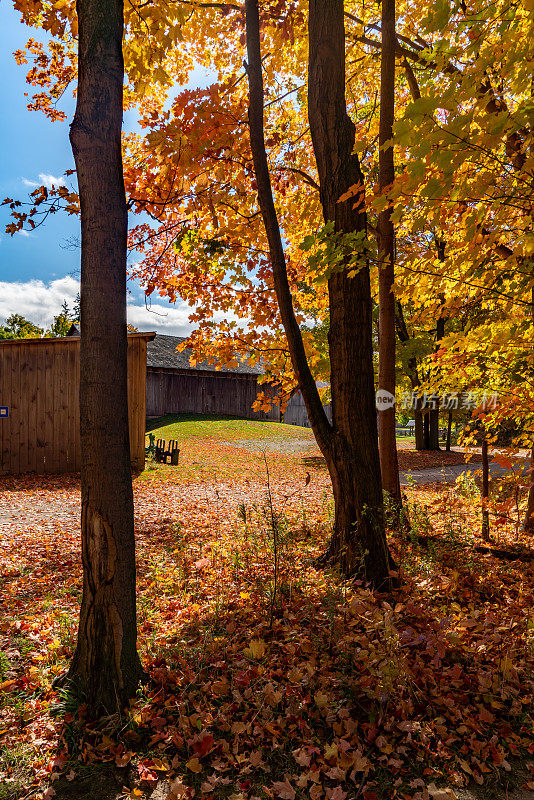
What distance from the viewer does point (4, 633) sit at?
151 inches

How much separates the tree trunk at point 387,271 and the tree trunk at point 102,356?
369 cm

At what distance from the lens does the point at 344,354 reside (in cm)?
469

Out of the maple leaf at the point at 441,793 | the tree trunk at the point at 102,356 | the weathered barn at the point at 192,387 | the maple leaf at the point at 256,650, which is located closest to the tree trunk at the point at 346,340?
the maple leaf at the point at 256,650

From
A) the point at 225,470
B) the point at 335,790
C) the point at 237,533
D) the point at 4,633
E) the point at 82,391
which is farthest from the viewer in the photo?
the point at 225,470

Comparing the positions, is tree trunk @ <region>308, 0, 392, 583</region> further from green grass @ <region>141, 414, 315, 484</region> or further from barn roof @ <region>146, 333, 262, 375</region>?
barn roof @ <region>146, 333, 262, 375</region>

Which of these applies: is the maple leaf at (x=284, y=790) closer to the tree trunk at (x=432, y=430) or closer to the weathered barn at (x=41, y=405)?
the weathered barn at (x=41, y=405)

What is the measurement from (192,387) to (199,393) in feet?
2.29

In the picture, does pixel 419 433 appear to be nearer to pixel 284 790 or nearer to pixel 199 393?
pixel 199 393

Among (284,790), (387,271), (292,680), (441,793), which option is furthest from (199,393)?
(441,793)

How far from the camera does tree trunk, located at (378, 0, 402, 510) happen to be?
5793 millimetres

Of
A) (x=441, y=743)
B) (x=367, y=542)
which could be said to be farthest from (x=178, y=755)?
(x=367, y=542)

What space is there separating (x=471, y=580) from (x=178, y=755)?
346 cm

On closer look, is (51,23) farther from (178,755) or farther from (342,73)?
(178,755)

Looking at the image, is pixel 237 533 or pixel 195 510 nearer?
pixel 237 533
